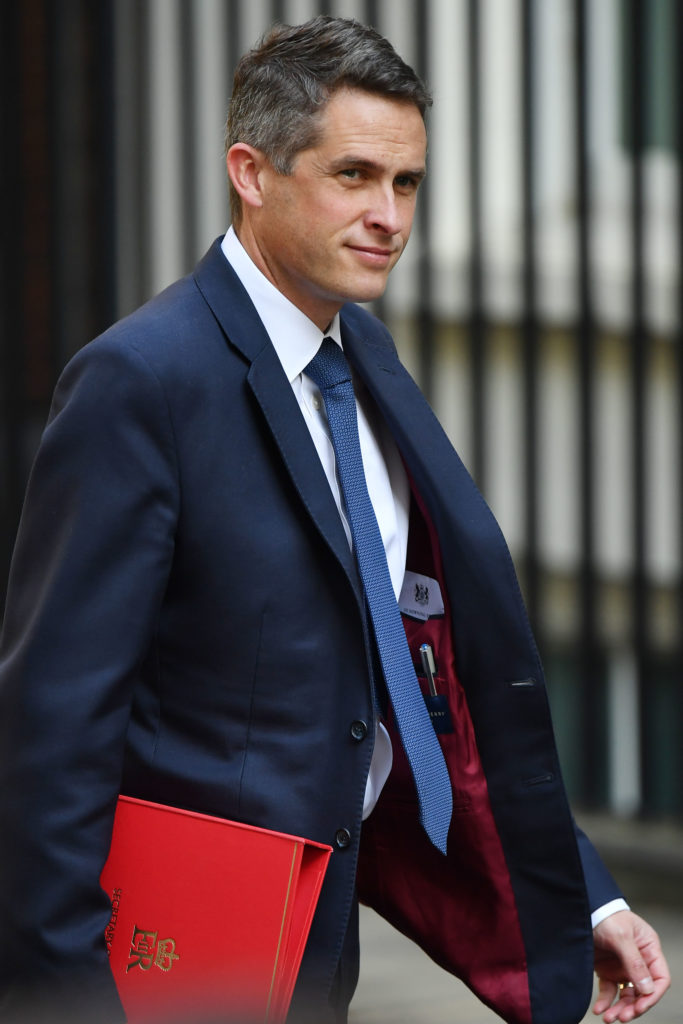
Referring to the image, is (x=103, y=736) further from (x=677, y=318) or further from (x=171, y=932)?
(x=677, y=318)

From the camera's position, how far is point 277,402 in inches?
80.7

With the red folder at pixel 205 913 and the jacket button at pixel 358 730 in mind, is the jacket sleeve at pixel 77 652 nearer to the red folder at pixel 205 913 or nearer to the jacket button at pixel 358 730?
the red folder at pixel 205 913

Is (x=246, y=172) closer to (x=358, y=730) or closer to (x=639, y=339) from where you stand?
(x=358, y=730)

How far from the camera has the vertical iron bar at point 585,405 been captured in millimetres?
4859

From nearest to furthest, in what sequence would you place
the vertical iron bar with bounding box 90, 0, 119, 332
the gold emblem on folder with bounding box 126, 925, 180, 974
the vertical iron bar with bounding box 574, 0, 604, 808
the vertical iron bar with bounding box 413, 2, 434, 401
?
the gold emblem on folder with bounding box 126, 925, 180, 974 < the vertical iron bar with bounding box 574, 0, 604, 808 < the vertical iron bar with bounding box 413, 2, 434, 401 < the vertical iron bar with bounding box 90, 0, 119, 332

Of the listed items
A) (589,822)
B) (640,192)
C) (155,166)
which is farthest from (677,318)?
(155,166)

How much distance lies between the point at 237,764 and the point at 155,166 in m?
4.39

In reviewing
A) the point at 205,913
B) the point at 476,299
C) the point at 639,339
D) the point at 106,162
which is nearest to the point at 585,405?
the point at 639,339

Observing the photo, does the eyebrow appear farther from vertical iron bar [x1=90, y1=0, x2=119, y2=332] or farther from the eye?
vertical iron bar [x1=90, y1=0, x2=119, y2=332]

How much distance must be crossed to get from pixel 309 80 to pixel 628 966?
138cm

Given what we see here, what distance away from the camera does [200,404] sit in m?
1.99

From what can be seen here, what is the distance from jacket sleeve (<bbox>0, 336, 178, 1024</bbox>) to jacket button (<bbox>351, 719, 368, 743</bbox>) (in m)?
0.31

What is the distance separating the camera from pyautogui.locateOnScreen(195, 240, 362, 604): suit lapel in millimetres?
2014

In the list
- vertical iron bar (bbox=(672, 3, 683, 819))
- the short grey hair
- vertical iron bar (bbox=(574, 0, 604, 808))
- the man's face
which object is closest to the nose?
the man's face
